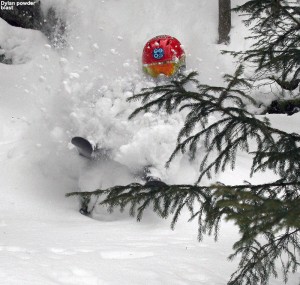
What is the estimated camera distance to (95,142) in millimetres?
7258

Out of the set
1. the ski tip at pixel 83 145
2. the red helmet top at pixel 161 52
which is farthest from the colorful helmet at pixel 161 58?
the ski tip at pixel 83 145

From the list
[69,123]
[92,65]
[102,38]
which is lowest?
[69,123]

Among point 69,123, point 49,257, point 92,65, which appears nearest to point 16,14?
point 92,65

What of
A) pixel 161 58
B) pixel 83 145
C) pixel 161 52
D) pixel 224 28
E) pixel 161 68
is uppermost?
pixel 224 28

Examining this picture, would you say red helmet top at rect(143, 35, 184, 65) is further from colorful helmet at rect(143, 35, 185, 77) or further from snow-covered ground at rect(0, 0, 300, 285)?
snow-covered ground at rect(0, 0, 300, 285)

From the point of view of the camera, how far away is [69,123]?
769cm

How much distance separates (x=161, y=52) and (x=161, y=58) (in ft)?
0.42

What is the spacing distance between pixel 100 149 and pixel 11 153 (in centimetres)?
241

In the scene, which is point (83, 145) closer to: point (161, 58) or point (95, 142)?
point (95, 142)

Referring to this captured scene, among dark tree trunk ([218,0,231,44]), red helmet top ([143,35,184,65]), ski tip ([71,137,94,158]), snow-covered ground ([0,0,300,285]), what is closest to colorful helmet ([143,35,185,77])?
red helmet top ([143,35,184,65])

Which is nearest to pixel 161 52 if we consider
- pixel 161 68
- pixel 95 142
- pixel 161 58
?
pixel 161 58

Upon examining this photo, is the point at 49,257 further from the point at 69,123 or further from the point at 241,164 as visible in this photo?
the point at 241,164

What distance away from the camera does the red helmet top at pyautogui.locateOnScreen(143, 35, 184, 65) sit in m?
8.72

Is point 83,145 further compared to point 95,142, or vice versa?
point 83,145
